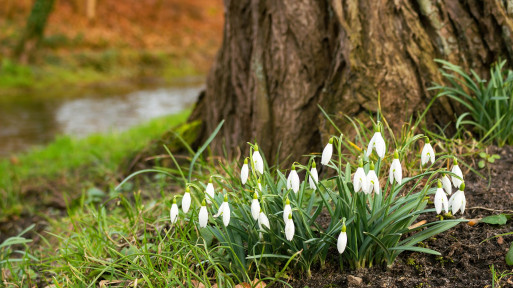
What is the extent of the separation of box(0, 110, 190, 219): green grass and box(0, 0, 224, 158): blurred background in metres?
1.02

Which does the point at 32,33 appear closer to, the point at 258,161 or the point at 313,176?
the point at 258,161

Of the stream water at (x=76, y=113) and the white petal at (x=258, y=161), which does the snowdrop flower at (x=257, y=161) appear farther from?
the stream water at (x=76, y=113)

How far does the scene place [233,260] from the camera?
2365 mm

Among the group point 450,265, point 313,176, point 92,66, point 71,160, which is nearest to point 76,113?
point 71,160

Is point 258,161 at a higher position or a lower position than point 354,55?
lower

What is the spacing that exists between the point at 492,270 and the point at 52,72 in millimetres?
14096

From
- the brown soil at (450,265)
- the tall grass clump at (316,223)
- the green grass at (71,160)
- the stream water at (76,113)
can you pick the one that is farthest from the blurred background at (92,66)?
the brown soil at (450,265)

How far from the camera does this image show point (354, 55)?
3.42 meters

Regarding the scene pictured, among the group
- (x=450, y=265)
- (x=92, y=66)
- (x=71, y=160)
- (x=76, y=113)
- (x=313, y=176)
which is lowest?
(x=76, y=113)

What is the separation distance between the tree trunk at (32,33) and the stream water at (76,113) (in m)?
2.28

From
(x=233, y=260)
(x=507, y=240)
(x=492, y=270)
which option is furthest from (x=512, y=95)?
(x=233, y=260)

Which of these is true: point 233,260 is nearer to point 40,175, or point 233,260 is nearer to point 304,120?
point 304,120

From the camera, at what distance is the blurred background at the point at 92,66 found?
33.1 ft

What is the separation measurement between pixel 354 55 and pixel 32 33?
1280cm
